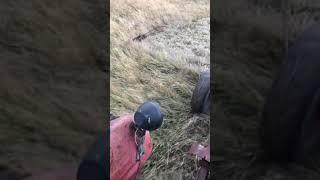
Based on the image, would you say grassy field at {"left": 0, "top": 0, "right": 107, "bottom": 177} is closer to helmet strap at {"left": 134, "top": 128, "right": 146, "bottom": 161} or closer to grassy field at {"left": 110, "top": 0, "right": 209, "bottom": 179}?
grassy field at {"left": 110, "top": 0, "right": 209, "bottom": 179}

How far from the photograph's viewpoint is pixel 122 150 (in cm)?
135

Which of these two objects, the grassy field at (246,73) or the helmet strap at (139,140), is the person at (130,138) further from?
the grassy field at (246,73)

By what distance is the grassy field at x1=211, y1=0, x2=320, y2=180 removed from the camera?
176 centimetres

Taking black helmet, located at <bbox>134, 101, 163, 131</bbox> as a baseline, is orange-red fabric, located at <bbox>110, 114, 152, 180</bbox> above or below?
below

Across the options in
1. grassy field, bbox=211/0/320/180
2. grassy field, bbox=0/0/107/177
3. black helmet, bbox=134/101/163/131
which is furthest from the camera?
grassy field, bbox=0/0/107/177

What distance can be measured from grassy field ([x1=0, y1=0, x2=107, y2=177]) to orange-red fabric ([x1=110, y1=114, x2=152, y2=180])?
44 cm

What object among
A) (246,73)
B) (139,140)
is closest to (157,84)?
(246,73)

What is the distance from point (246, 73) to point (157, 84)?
461 millimetres

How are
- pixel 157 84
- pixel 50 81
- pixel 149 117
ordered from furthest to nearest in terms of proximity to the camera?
pixel 157 84 < pixel 50 81 < pixel 149 117

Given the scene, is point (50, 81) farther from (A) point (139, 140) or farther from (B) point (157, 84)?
(A) point (139, 140)

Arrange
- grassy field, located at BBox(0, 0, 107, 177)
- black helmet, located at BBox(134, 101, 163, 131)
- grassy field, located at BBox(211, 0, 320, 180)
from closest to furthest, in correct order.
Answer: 1. black helmet, located at BBox(134, 101, 163, 131)
2. grassy field, located at BBox(211, 0, 320, 180)
3. grassy field, located at BBox(0, 0, 107, 177)

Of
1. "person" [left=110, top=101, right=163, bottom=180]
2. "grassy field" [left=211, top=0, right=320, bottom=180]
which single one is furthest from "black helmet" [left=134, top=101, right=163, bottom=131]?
"grassy field" [left=211, top=0, right=320, bottom=180]

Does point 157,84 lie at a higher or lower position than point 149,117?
lower

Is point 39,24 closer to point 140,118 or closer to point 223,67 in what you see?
point 223,67
